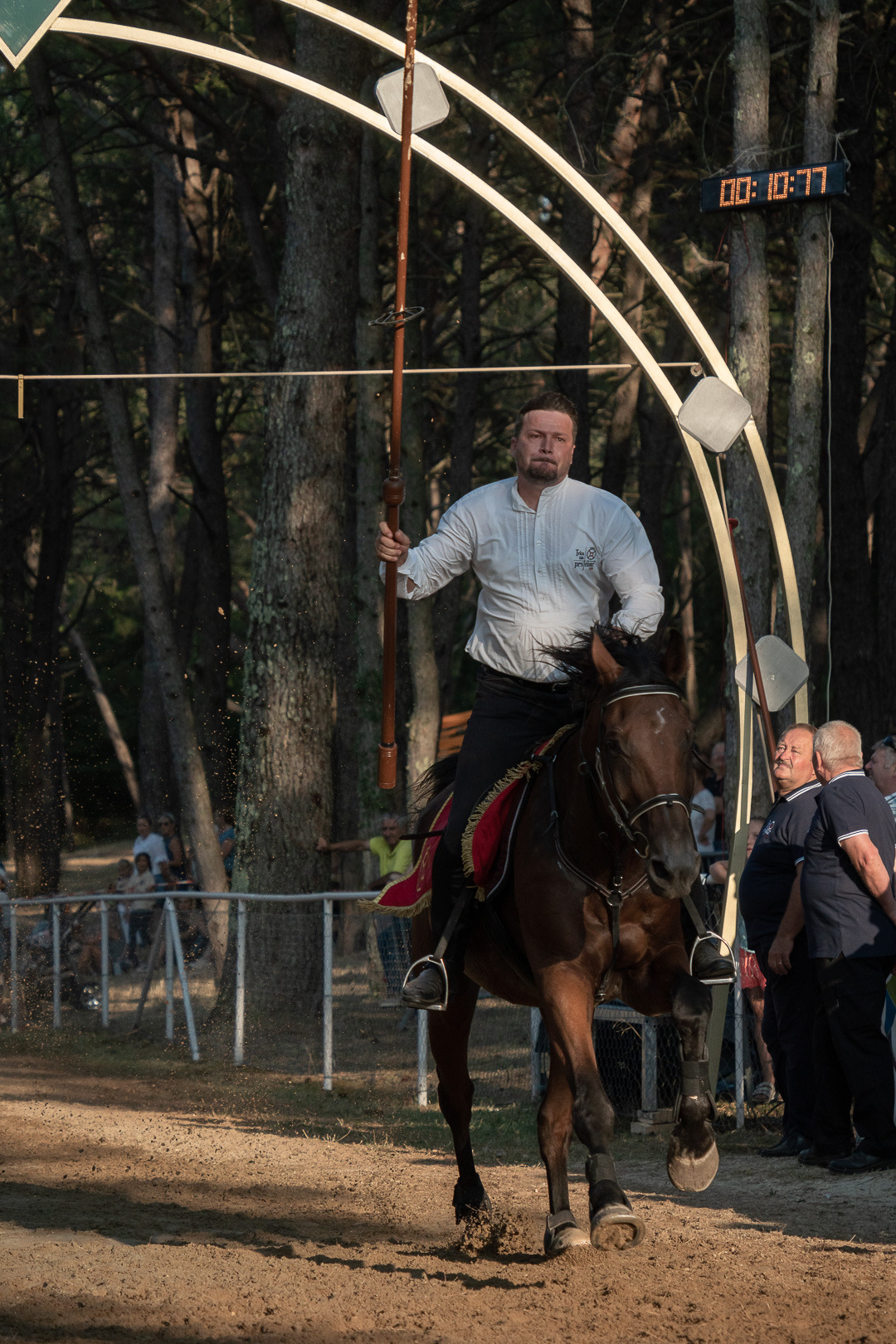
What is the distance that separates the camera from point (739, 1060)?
31.7ft

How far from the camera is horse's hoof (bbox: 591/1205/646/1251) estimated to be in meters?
5.03

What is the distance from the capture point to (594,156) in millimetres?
19797

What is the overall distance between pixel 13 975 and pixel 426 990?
378 inches

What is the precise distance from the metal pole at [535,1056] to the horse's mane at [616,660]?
4.57m

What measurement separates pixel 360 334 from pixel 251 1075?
9.22 m

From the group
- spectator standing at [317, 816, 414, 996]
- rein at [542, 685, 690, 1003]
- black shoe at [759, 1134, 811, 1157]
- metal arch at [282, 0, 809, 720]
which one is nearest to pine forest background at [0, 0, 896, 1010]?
spectator standing at [317, 816, 414, 996]

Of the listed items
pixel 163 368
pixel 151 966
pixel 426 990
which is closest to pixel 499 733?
pixel 426 990

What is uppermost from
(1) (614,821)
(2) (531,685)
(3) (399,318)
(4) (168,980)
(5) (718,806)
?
(3) (399,318)

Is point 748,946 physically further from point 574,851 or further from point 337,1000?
point 574,851

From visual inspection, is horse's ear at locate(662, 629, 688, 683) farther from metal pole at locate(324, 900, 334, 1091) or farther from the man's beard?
metal pole at locate(324, 900, 334, 1091)

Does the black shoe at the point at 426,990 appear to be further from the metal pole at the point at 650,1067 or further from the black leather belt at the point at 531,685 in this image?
the metal pole at the point at 650,1067

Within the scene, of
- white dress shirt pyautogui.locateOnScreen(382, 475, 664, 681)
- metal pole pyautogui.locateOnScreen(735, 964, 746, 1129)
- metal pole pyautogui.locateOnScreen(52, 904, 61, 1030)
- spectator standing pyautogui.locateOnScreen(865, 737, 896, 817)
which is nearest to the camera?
white dress shirt pyautogui.locateOnScreen(382, 475, 664, 681)

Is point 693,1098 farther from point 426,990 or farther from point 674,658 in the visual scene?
point 674,658

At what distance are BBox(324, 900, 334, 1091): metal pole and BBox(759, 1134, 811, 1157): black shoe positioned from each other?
3.49 metres
